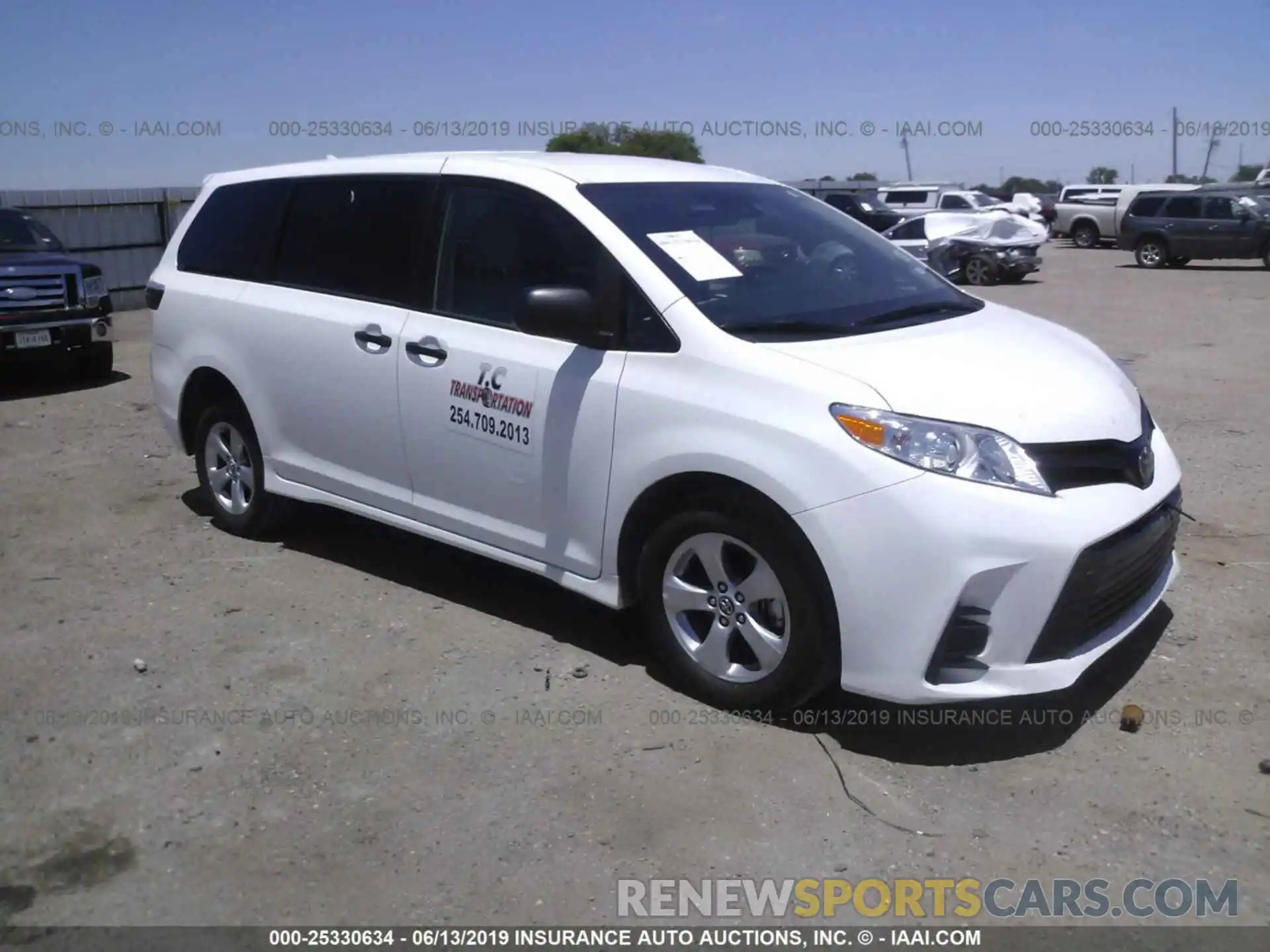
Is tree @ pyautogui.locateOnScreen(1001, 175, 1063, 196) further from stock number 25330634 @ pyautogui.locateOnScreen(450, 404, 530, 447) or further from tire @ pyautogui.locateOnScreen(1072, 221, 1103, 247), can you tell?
stock number 25330634 @ pyautogui.locateOnScreen(450, 404, 530, 447)

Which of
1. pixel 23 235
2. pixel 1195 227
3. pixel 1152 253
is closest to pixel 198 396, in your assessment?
pixel 23 235

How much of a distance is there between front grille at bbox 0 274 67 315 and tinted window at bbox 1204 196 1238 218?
2309cm

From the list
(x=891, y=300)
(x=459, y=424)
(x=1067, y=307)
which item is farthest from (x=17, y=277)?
(x=1067, y=307)

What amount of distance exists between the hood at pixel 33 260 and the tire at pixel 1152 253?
73.7ft

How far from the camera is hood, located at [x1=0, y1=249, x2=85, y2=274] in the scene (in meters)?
11.2

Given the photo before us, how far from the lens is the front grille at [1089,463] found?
387 centimetres

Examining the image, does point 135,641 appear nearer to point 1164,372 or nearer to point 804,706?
point 804,706

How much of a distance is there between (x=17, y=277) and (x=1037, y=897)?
1068 cm

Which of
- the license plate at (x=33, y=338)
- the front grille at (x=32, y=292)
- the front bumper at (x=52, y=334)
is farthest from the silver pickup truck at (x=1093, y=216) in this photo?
the license plate at (x=33, y=338)

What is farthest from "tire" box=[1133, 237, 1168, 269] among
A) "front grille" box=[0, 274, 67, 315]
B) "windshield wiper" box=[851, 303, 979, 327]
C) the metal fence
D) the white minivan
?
"windshield wiper" box=[851, 303, 979, 327]

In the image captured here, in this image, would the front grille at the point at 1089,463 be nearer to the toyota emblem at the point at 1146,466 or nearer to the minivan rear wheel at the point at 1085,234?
the toyota emblem at the point at 1146,466

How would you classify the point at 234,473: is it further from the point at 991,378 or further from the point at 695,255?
the point at 991,378

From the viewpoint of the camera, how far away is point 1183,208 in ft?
86.7

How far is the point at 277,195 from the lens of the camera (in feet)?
19.6
